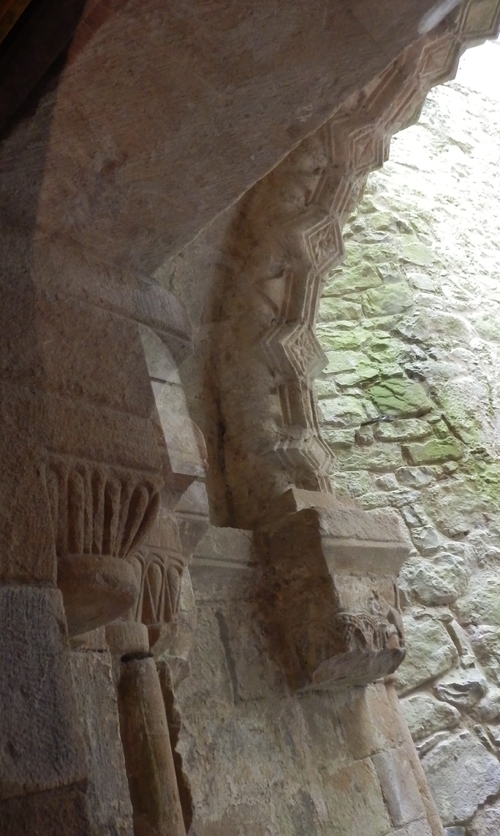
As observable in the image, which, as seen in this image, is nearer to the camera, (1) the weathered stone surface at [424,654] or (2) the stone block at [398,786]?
(2) the stone block at [398,786]

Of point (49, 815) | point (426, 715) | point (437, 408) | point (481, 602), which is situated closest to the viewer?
point (49, 815)

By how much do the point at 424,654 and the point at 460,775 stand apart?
1.68 ft

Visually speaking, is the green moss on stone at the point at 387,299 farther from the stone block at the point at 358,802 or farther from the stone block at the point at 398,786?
the stone block at the point at 358,802

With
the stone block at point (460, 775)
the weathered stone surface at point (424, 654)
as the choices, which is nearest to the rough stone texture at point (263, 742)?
the stone block at point (460, 775)

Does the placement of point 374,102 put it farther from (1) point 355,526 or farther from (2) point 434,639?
(2) point 434,639

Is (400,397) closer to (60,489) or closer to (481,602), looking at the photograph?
(481,602)

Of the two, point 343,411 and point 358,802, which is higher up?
point 343,411

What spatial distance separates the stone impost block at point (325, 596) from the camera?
2.06m

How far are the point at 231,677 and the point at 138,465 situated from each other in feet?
3.01

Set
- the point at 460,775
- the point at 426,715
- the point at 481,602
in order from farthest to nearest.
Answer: the point at 481,602
the point at 426,715
the point at 460,775

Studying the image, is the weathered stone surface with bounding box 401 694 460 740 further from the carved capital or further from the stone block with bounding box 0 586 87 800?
the stone block with bounding box 0 586 87 800

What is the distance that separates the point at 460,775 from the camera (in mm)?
3131

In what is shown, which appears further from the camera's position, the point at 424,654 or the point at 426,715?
the point at 424,654

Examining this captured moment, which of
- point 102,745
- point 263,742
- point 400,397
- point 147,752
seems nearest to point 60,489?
point 102,745
